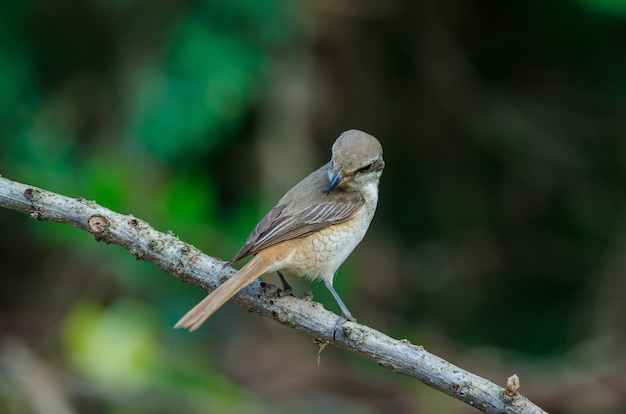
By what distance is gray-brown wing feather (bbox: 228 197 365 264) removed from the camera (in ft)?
13.2

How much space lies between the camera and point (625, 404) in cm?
675

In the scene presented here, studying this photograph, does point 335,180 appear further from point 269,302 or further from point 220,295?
point 220,295

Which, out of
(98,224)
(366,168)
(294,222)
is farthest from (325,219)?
(98,224)

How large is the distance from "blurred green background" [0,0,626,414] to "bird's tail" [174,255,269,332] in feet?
7.43

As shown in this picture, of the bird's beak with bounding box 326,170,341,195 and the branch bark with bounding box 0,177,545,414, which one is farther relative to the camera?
the bird's beak with bounding box 326,170,341,195

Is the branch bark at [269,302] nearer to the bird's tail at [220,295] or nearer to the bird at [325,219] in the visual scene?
the bird's tail at [220,295]

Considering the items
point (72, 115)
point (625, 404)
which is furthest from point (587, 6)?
point (72, 115)

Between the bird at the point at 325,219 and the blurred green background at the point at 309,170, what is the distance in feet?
6.11

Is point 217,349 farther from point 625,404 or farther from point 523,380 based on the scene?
point 625,404

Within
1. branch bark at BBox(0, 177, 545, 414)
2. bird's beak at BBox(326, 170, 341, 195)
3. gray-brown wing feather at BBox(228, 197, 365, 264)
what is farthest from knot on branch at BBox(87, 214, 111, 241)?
bird's beak at BBox(326, 170, 341, 195)

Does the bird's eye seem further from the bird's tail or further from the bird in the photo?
the bird's tail

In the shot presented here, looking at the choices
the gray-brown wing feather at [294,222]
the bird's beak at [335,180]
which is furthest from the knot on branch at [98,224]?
the bird's beak at [335,180]

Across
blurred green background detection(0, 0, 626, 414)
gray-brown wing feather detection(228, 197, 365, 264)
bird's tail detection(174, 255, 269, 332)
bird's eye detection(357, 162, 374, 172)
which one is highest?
blurred green background detection(0, 0, 626, 414)

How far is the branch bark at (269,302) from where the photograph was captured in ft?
10.8
